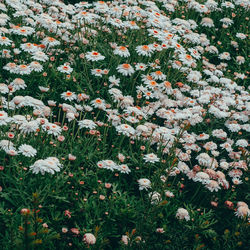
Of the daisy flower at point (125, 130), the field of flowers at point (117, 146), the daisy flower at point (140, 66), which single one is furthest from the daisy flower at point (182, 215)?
the daisy flower at point (140, 66)

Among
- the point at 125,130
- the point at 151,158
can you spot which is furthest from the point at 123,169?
the point at 125,130

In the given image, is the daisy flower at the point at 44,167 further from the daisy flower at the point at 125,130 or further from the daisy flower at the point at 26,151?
the daisy flower at the point at 125,130

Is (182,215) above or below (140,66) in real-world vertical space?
below

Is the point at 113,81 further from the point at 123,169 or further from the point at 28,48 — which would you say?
the point at 123,169

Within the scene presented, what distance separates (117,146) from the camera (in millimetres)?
3752

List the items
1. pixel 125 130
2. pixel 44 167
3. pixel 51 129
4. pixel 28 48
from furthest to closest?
1. pixel 28 48
2. pixel 125 130
3. pixel 51 129
4. pixel 44 167

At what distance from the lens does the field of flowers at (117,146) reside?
2680 mm

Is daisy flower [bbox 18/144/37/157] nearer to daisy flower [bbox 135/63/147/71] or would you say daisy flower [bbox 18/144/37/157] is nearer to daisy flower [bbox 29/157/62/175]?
daisy flower [bbox 29/157/62/175]

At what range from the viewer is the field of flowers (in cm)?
268

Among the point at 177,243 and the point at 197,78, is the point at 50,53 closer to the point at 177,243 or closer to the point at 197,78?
the point at 197,78

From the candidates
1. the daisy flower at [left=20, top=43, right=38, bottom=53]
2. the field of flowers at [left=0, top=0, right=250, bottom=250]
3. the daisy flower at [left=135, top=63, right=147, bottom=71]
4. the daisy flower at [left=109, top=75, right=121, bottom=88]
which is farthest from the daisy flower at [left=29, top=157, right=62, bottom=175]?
the daisy flower at [left=135, top=63, right=147, bottom=71]

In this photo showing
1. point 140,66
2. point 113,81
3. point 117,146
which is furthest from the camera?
point 140,66

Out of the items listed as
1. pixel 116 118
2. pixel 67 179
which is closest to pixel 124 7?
pixel 116 118

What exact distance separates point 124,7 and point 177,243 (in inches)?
162
